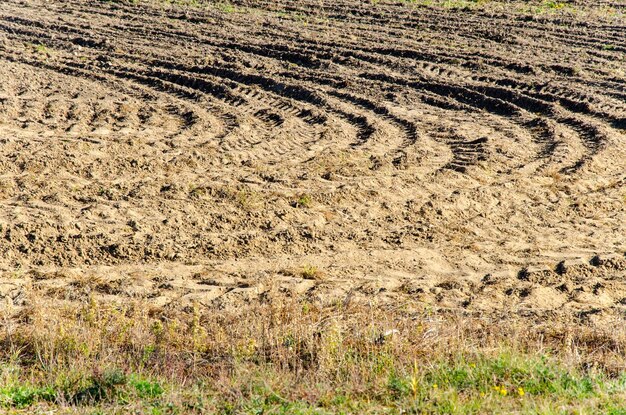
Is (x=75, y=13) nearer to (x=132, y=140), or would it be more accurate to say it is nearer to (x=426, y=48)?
(x=426, y=48)

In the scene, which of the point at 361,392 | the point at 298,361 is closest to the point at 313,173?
the point at 298,361

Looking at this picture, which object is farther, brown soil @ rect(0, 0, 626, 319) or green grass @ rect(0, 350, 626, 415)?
brown soil @ rect(0, 0, 626, 319)

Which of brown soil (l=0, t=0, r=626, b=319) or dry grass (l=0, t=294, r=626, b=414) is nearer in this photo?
dry grass (l=0, t=294, r=626, b=414)

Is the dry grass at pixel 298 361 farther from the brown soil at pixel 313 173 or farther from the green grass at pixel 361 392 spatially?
the brown soil at pixel 313 173

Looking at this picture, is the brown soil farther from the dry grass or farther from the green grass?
the green grass

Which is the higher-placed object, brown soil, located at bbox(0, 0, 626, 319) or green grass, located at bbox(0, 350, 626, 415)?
green grass, located at bbox(0, 350, 626, 415)

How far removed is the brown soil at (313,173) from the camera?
7023mm

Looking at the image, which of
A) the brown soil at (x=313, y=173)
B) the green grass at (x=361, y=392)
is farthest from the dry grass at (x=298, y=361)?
the brown soil at (x=313, y=173)

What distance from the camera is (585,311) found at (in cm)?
645

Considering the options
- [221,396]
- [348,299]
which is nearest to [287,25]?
[348,299]

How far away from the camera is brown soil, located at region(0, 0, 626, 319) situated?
277 inches

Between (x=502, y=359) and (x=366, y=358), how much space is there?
87 centimetres

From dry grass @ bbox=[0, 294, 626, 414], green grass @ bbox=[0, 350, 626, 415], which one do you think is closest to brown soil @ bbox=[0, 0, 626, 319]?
dry grass @ bbox=[0, 294, 626, 414]

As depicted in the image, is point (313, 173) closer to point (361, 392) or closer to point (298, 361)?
point (298, 361)
